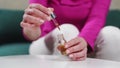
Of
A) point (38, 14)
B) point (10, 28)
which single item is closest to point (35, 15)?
point (38, 14)

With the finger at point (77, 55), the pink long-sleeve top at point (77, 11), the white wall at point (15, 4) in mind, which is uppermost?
the white wall at point (15, 4)

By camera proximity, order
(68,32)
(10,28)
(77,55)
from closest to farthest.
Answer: (77,55) → (68,32) → (10,28)

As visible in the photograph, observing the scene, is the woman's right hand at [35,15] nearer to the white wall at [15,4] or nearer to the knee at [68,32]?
the knee at [68,32]

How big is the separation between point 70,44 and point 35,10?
0.54 ft

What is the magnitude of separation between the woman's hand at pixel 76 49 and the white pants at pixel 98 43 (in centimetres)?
5

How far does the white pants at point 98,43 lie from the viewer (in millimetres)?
1035

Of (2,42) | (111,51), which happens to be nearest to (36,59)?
(111,51)

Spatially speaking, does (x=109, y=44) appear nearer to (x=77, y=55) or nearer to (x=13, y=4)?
(x=77, y=55)

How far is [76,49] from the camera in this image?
940 millimetres

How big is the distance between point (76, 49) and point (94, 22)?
26 cm

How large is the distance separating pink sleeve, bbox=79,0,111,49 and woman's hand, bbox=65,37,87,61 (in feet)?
0.26

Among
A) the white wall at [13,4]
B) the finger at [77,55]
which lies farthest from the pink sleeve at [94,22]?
the white wall at [13,4]

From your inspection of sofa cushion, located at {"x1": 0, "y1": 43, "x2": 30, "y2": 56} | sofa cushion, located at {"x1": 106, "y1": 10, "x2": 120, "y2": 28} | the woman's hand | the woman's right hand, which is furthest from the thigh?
sofa cushion, located at {"x1": 106, "y1": 10, "x2": 120, "y2": 28}

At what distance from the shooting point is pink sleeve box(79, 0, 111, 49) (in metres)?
1.07
